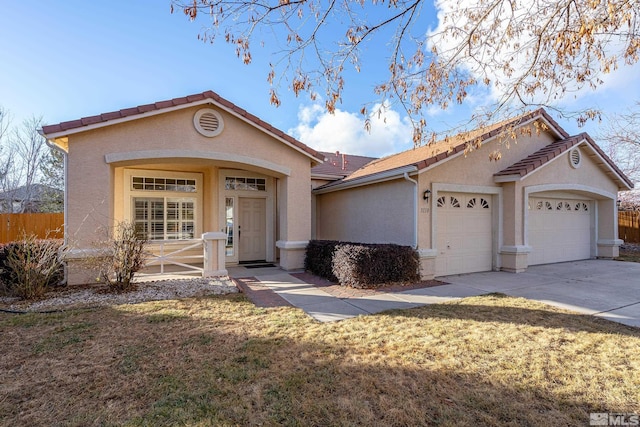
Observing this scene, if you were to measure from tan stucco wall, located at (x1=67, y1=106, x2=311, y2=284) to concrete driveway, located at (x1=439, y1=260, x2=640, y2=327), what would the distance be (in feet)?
18.1

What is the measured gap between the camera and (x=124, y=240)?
24.0 ft

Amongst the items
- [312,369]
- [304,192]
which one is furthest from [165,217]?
[312,369]

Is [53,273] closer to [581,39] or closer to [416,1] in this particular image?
[416,1]

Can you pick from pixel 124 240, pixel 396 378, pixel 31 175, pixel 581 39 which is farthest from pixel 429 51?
pixel 31 175

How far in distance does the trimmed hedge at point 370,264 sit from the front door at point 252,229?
4091 mm

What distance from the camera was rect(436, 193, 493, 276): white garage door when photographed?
9.77 metres

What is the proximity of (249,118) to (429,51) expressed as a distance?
18.1 ft

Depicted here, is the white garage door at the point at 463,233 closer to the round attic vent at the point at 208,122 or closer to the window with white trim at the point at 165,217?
the round attic vent at the point at 208,122

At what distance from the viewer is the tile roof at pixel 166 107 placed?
7656 mm

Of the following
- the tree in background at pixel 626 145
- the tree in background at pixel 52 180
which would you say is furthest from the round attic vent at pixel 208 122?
the tree in background at pixel 626 145

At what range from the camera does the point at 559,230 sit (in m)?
12.7

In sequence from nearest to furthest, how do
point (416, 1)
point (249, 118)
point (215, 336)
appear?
point (215, 336) → point (416, 1) → point (249, 118)

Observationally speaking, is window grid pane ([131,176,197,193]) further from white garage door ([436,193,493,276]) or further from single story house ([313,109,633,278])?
white garage door ([436,193,493,276])

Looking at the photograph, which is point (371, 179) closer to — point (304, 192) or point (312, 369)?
point (304, 192)
